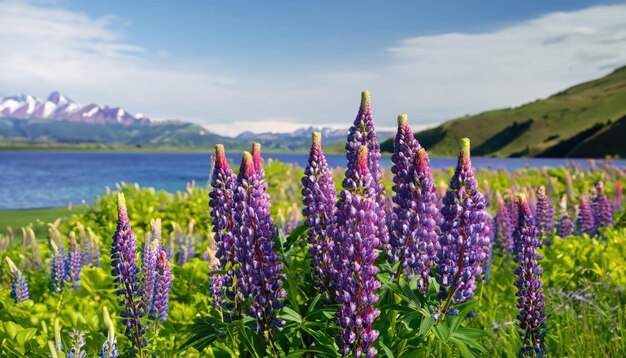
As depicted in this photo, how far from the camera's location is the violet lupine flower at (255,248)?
117 inches

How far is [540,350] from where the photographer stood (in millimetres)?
3982

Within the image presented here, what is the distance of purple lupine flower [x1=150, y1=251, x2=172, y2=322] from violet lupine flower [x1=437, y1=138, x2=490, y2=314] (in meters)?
2.10

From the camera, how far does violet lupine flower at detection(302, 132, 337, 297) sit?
3066mm

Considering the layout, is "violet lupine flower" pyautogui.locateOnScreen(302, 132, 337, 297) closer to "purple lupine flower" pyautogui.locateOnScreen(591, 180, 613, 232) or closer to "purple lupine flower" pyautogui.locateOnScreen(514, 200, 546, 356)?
"purple lupine flower" pyautogui.locateOnScreen(514, 200, 546, 356)

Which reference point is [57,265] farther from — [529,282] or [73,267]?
Answer: [529,282]

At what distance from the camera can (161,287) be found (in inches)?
159

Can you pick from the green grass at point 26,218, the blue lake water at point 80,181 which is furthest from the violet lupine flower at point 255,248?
the green grass at point 26,218

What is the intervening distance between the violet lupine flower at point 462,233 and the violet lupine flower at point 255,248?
3.09ft

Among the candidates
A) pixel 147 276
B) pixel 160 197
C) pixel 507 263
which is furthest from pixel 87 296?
pixel 160 197

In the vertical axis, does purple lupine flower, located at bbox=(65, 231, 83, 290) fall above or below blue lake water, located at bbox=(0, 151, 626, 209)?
above

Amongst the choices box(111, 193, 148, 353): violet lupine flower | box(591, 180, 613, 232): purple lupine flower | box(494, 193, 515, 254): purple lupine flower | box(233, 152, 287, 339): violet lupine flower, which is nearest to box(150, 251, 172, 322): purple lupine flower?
box(111, 193, 148, 353): violet lupine flower

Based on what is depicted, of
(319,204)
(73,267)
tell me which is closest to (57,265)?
(73,267)

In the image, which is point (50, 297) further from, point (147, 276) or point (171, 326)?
point (147, 276)

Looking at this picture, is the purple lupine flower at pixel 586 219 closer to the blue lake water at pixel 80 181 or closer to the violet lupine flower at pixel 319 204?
the violet lupine flower at pixel 319 204
